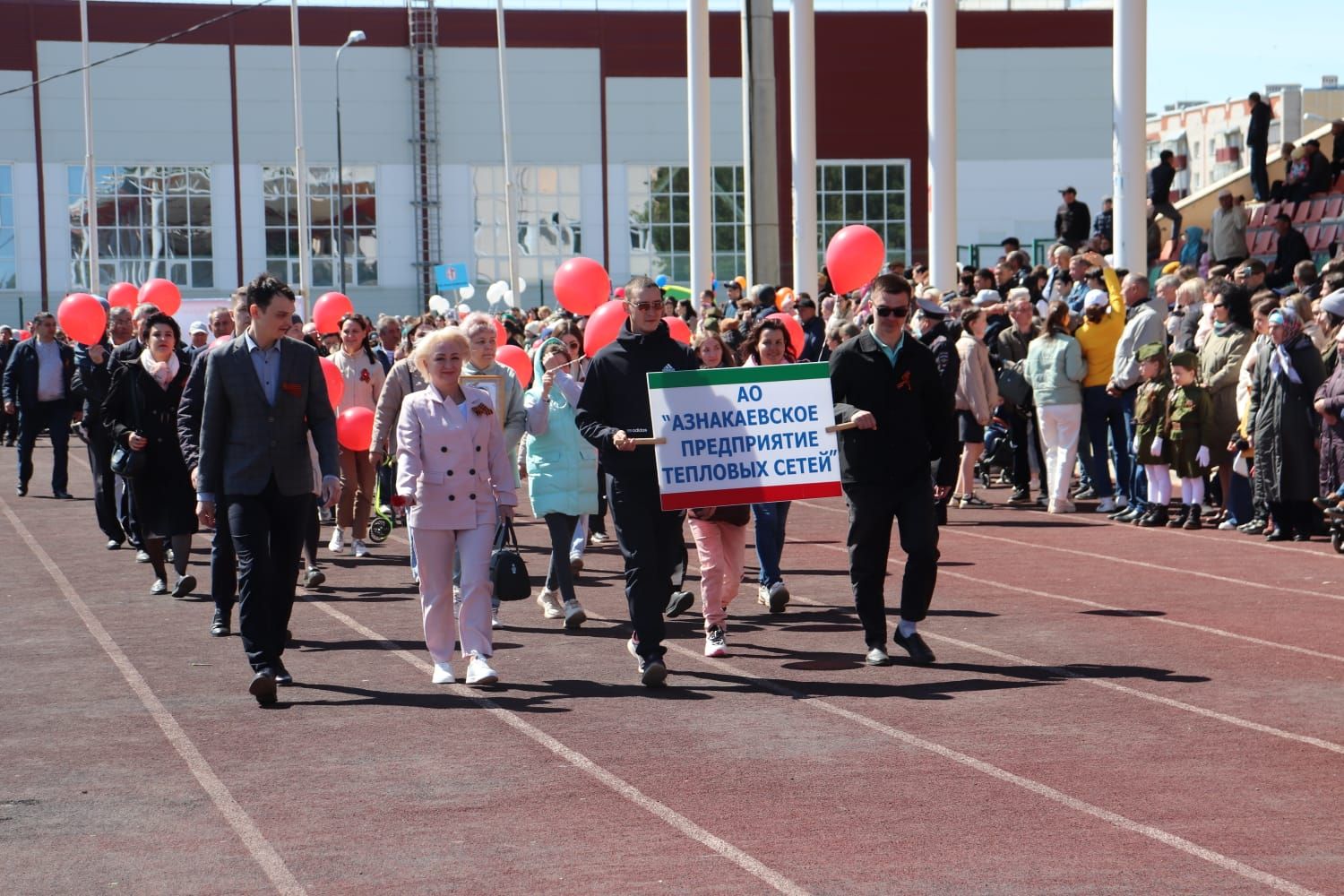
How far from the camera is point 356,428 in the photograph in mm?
15984

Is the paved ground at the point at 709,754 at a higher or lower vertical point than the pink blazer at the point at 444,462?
lower

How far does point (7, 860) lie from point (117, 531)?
1095 centimetres

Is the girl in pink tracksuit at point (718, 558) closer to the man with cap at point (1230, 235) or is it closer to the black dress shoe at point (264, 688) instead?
the black dress shoe at point (264, 688)

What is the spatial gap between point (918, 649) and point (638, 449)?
190cm

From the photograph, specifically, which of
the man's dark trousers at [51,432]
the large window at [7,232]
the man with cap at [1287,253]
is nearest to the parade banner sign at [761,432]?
the man with cap at [1287,253]

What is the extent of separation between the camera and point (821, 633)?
38.0 feet

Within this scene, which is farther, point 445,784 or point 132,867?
point 445,784

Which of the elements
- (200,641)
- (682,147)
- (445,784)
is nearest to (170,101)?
(682,147)

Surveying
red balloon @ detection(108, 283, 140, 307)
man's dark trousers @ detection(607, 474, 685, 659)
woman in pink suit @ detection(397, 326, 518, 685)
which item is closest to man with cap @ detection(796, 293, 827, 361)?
man's dark trousers @ detection(607, 474, 685, 659)

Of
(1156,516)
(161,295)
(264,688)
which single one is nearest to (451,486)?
(264,688)

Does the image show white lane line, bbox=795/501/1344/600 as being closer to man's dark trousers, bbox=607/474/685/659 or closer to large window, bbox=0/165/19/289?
man's dark trousers, bbox=607/474/685/659

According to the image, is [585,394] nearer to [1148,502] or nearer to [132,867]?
[132,867]

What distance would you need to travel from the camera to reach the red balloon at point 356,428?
16.0 metres

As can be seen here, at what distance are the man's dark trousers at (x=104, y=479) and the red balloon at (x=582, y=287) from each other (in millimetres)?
4513
